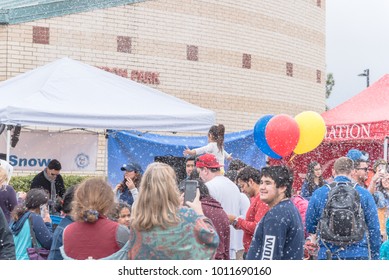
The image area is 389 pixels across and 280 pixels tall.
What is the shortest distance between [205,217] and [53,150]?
843 cm

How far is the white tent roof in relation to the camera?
391 inches

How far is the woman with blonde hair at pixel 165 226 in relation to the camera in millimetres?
4352

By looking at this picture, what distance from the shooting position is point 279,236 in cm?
510

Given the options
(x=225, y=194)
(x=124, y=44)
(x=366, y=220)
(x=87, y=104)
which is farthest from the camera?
(x=124, y=44)

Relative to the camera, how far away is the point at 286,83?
22.7 metres

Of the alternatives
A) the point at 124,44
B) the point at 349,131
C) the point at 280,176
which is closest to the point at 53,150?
the point at 349,131

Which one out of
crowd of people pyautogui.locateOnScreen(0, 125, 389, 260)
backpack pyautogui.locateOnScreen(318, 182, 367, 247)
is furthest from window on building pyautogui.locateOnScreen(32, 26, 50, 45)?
backpack pyautogui.locateOnScreen(318, 182, 367, 247)

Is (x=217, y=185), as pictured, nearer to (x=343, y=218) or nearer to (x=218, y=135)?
(x=343, y=218)

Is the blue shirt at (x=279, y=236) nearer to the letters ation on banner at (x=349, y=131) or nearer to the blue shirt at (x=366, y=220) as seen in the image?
the blue shirt at (x=366, y=220)

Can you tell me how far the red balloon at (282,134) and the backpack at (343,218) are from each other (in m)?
3.24

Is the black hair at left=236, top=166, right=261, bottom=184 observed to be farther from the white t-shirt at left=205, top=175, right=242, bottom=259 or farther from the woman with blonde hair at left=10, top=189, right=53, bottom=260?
the woman with blonde hair at left=10, top=189, right=53, bottom=260

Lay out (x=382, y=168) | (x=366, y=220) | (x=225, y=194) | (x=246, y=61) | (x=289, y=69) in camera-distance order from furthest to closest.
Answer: (x=289, y=69) → (x=246, y=61) → (x=382, y=168) → (x=225, y=194) → (x=366, y=220)
